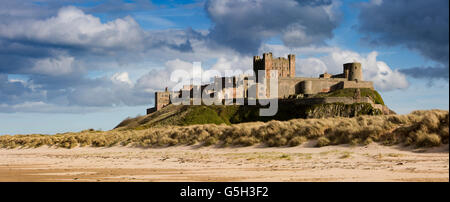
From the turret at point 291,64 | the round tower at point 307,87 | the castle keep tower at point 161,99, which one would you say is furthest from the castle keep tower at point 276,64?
the castle keep tower at point 161,99

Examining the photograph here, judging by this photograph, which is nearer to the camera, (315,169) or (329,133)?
(315,169)

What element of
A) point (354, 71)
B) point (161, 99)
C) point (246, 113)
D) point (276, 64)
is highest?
point (276, 64)

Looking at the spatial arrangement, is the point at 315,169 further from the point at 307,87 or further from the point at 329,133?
the point at 307,87

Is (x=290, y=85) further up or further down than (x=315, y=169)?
further up

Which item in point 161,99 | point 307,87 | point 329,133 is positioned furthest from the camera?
point 161,99

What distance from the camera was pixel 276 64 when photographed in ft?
393

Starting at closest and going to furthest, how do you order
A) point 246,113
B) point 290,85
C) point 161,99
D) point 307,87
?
point 246,113 < point 307,87 < point 290,85 < point 161,99

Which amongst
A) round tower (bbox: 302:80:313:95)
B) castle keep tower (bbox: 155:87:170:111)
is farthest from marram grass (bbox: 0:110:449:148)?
castle keep tower (bbox: 155:87:170:111)

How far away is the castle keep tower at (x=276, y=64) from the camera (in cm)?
11806

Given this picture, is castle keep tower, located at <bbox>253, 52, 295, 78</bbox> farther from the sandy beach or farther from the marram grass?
the sandy beach

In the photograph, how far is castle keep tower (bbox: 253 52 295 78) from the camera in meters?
118

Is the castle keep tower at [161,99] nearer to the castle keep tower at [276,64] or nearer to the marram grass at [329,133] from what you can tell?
the castle keep tower at [276,64]

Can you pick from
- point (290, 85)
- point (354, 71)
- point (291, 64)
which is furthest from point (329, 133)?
point (291, 64)
